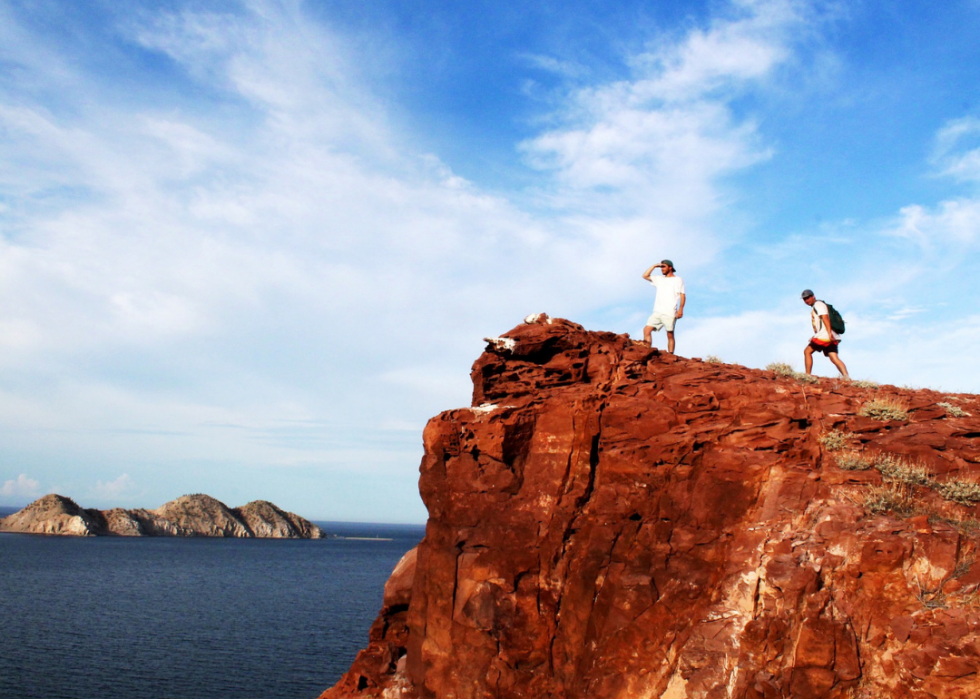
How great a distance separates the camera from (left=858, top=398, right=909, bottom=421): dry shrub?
34.3 feet

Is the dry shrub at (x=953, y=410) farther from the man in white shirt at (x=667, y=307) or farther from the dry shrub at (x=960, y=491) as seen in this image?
the man in white shirt at (x=667, y=307)

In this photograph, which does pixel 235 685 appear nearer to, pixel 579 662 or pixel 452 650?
pixel 452 650

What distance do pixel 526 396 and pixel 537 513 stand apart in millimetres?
2241

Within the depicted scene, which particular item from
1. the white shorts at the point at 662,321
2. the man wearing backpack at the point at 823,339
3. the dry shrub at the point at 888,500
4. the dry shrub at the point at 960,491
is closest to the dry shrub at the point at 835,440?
the dry shrub at the point at 888,500

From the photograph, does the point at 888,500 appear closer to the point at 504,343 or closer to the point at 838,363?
the point at 838,363

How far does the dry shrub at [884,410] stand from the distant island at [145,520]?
522ft

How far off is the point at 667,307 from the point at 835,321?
3.51 meters

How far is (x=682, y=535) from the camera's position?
9.91 metres

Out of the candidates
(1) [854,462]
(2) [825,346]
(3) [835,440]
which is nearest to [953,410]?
(3) [835,440]

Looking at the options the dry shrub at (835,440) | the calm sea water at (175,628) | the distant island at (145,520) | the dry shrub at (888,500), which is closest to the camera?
the dry shrub at (888,500)

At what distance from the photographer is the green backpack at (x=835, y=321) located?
530 inches

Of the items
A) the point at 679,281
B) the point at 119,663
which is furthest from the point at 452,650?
the point at 119,663

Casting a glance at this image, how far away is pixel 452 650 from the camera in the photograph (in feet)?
36.6

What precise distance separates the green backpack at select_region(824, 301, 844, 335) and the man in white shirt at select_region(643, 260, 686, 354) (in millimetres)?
3069
